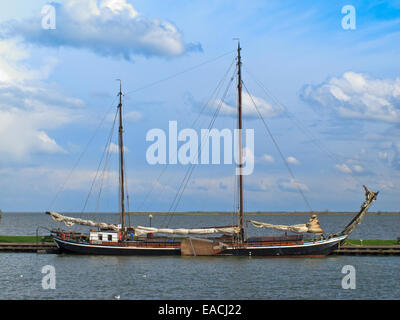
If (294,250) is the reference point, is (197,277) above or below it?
below

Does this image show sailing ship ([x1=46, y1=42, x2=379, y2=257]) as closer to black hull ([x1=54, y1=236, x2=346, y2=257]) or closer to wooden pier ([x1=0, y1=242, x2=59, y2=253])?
black hull ([x1=54, y1=236, x2=346, y2=257])

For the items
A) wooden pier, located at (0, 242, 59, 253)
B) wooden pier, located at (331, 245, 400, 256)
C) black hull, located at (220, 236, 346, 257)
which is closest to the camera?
black hull, located at (220, 236, 346, 257)

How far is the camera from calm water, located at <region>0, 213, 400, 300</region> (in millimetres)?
36375

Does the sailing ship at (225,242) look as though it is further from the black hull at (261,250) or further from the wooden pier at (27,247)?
the wooden pier at (27,247)

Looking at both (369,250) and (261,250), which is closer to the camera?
(261,250)

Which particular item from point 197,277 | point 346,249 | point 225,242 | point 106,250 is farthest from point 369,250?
point 106,250

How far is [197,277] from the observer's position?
42.5 metres

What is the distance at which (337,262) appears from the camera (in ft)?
167

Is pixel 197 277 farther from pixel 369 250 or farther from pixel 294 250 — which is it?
pixel 369 250

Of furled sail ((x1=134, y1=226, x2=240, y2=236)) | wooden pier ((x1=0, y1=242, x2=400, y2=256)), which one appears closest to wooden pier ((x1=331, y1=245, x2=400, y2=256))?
wooden pier ((x1=0, y1=242, x2=400, y2=256))

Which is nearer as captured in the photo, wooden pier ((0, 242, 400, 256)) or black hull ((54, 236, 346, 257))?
black hull ((54, 236, 346, 257))

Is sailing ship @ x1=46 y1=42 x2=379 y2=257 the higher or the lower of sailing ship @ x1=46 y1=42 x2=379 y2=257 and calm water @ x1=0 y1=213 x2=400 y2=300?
the higher

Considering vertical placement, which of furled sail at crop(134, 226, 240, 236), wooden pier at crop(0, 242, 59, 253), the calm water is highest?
furled sail at crop(134, 226, 240, 236)

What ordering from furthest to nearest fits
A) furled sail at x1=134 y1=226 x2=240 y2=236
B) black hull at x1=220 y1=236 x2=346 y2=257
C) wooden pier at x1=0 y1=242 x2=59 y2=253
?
wooden pier at x1=0 y1=242 x2=59 y2=253 → furled sail at x1=134 y1=226 x2=240 y2=236 → black hull at x1=220 y1=236 x2=346 y2=257
